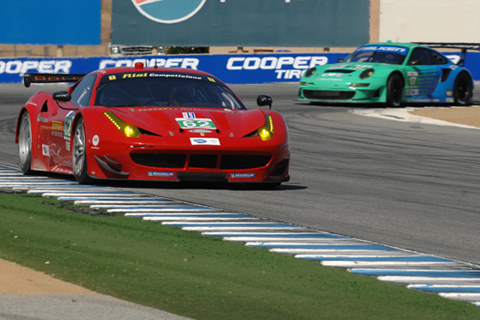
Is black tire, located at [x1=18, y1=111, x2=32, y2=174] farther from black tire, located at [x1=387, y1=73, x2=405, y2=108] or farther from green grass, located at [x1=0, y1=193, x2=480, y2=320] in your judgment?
black tire, located at [x1=387, y1=73, x2=405, y2=108]

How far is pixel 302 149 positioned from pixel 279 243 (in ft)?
22.9

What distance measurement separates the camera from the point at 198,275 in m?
5.21

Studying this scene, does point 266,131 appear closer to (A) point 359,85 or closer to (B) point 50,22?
(A) point 359,85

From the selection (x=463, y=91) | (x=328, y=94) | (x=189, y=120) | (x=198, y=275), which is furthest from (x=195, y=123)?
(x=463, y=91)

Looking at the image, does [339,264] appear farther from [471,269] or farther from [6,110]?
[6,110]

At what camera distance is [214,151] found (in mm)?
8523

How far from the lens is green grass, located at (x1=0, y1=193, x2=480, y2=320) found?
457cm

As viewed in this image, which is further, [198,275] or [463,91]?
[463,91]

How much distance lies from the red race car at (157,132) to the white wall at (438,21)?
35518mm

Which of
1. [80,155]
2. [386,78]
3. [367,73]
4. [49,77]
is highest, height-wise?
[49,77]

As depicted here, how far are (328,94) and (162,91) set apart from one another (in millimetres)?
11443

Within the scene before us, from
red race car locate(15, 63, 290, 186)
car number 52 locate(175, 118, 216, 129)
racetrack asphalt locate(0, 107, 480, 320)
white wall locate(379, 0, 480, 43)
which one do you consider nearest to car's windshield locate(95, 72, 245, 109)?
red race car locate(15, 63, 290, 186)

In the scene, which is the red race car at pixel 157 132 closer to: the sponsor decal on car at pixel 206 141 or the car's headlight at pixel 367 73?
the sponsor decal on car at pixel 206 141

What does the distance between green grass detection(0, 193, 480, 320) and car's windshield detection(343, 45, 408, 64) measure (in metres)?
14.8
